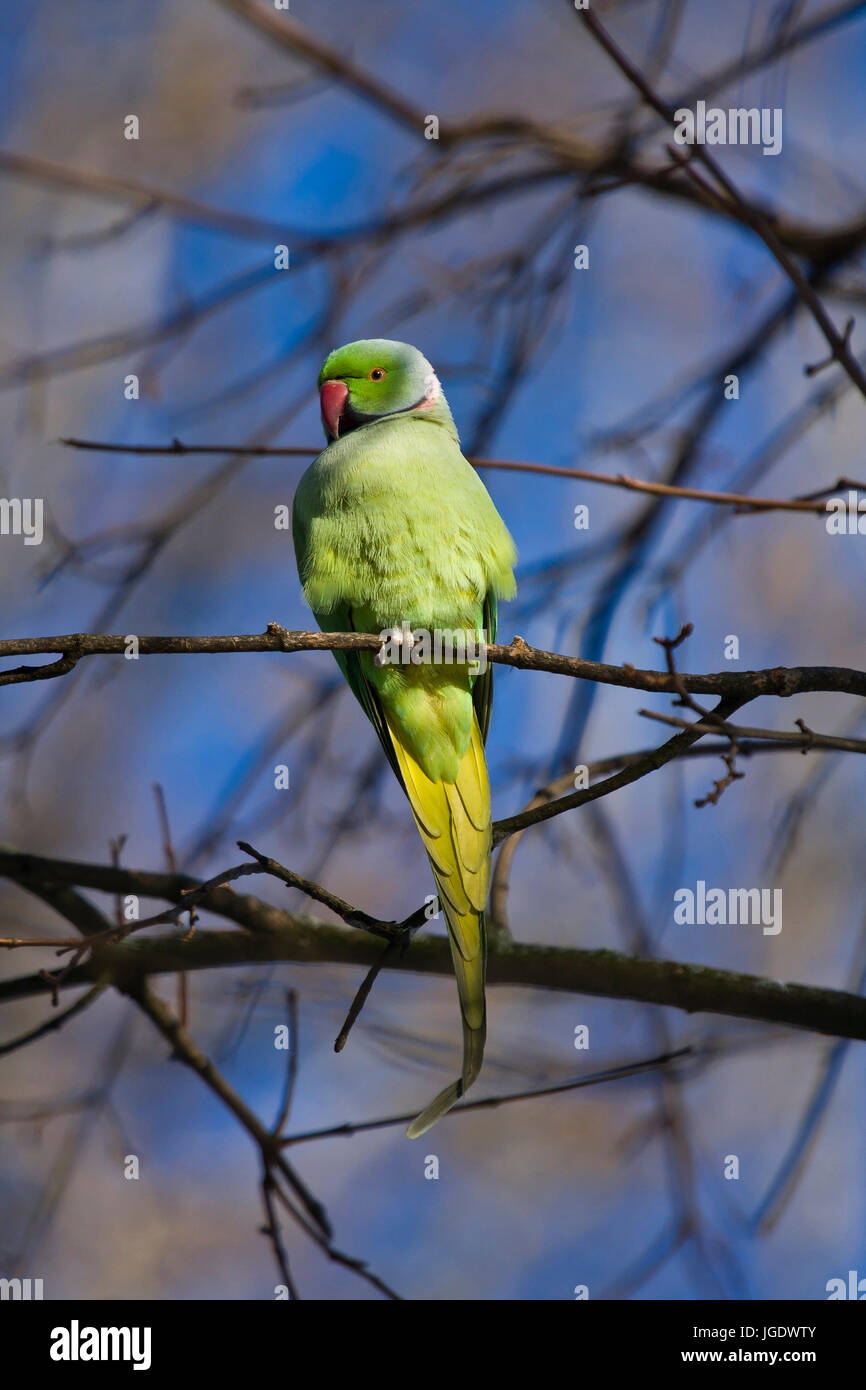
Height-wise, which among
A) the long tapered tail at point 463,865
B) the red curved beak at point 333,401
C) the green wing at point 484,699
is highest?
the red curved beak at point 333,401

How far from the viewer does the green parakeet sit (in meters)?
3.15

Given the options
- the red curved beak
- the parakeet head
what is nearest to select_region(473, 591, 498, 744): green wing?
the parakeet head

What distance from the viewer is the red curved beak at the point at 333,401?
12.5 feet

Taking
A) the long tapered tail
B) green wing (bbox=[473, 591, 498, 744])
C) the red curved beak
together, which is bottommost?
the long tapered tail

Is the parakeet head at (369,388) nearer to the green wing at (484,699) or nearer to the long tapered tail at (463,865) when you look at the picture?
the green wing at (484,699)

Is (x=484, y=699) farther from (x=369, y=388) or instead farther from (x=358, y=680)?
(x=369, y=388)

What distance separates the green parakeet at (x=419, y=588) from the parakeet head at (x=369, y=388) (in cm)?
32

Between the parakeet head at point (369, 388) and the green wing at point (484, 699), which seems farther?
the parakeet head at point (369, 388)

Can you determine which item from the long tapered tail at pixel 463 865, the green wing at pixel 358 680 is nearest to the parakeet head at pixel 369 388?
the green wing at pixel 358 680

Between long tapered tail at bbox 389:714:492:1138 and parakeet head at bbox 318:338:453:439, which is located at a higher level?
parakeet head at bbox 318:338:453:439

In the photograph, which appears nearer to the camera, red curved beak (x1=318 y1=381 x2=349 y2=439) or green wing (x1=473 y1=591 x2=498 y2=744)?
green wing (x1=473 y1=591 x2=498 y2=744)

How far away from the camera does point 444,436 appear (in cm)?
362

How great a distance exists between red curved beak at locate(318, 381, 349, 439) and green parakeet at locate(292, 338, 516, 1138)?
33 cm

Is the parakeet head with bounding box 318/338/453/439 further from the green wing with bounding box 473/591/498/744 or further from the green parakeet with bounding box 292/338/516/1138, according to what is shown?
the green wing with bounding box 473/591/498/744
